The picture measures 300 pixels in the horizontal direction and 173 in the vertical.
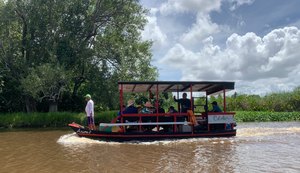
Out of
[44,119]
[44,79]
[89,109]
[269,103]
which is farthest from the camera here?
[269,103]

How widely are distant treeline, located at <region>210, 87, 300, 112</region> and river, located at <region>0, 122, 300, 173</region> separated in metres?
20.5

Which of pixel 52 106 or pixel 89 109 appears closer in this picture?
pixel 89 109

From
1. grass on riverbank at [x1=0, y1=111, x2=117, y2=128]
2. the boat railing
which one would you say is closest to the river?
the boat railing

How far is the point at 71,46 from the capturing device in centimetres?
2608

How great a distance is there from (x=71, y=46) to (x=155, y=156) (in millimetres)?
16722

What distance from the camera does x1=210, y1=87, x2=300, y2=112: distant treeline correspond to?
35.3 meters

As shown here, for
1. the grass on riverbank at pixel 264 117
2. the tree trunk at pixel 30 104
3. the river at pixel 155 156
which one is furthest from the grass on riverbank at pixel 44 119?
the grass on riverbank at pixel 264 117

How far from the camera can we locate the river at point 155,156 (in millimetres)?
9484

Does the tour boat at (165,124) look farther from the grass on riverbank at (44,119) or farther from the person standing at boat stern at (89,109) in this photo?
the grass on riverbank at (44,119)

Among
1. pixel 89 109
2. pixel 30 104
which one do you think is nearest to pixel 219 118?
pixel 89 109

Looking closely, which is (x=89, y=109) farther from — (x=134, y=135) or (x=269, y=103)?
(x=269, y=103)

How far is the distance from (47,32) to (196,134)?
15.8 m

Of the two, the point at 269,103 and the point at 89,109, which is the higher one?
the point at 269,103

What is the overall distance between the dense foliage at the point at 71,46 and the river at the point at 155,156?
10906 millimetres
